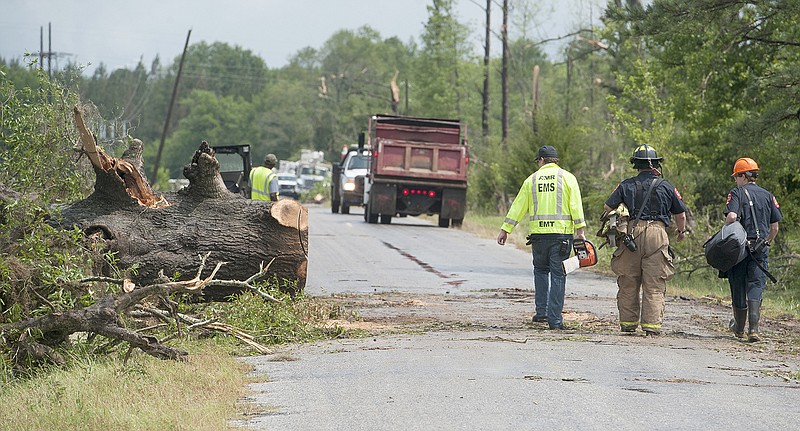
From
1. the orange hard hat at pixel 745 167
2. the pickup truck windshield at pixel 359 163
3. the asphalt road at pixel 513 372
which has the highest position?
the pickup truck windshield at pixel 359 163

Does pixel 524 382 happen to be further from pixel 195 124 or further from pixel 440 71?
pixel 195 124

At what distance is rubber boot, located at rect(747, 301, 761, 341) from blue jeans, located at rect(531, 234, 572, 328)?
66.6 inches

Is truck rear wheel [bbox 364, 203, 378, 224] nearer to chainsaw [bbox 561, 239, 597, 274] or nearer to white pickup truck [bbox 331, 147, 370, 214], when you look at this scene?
white pickup truck [bbox 331, 147, 370, 214]

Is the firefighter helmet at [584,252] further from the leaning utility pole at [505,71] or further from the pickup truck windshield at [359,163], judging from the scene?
the leaning utility pole at [505,71]

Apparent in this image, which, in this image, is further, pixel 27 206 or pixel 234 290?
pixel 234 290

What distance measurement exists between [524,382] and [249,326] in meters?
3.26

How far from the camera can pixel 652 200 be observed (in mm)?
11273

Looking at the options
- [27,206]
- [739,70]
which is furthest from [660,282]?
[739,70]

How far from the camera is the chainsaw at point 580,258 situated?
456 inches

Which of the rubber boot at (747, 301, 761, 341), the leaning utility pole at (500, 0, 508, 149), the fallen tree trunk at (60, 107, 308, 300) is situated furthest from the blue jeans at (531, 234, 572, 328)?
the leaning utility pole at (500, 0, 508, 149)

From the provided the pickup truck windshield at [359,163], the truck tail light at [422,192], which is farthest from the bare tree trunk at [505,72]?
the truck tail light at [422,192]

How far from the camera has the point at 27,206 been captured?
9469 millimetres

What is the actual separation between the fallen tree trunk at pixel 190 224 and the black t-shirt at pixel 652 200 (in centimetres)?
315

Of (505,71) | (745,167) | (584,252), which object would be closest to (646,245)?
(584,252)
